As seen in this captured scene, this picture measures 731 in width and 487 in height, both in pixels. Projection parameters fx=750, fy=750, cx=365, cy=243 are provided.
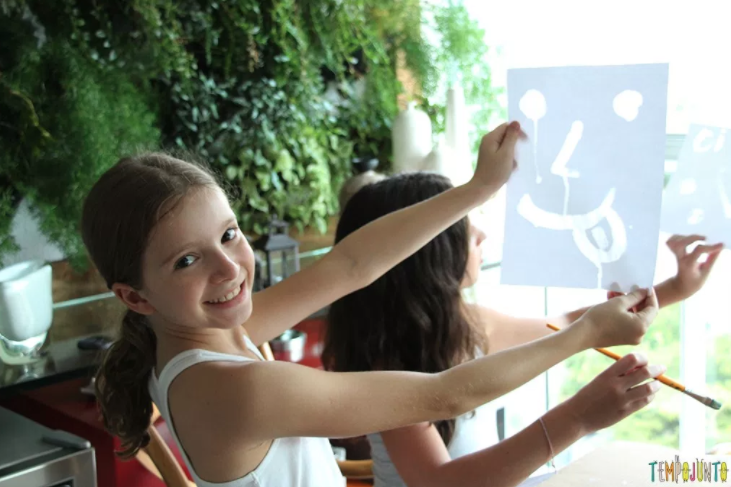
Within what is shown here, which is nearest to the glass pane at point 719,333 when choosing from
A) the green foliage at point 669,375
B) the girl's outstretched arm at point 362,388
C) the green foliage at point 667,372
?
the green foliage at point 669,375

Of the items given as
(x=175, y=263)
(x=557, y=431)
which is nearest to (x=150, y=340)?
(x=175, y=263)

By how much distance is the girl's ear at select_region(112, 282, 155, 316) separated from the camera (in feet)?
3.02

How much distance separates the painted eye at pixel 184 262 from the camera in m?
0.88

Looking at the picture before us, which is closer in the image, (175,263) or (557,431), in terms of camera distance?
(175,263)

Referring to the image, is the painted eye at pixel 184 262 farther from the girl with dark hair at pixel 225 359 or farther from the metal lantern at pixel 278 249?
the metal lantern at pixel 278 249

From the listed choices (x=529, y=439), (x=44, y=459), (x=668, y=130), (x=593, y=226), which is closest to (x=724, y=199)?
(x=593, y=226)

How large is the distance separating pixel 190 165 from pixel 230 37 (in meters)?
1.47

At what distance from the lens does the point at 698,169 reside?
1.10 meters

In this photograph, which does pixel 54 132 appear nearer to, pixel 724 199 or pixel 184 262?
pixel 184 262

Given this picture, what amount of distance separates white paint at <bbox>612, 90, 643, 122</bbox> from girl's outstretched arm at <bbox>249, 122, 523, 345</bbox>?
0.25 meters

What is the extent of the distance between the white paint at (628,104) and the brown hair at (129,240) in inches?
21.4

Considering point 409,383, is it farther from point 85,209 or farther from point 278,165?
point 278,165

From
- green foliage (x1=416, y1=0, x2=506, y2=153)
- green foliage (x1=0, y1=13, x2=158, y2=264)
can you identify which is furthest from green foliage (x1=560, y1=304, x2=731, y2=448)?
green foliage (x1=0, y1=13, x2=158, y2=264)

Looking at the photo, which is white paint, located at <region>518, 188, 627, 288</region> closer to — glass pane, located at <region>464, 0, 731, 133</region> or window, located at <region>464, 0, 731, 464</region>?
window, located at <region>464, 0, 731, 464</region>
